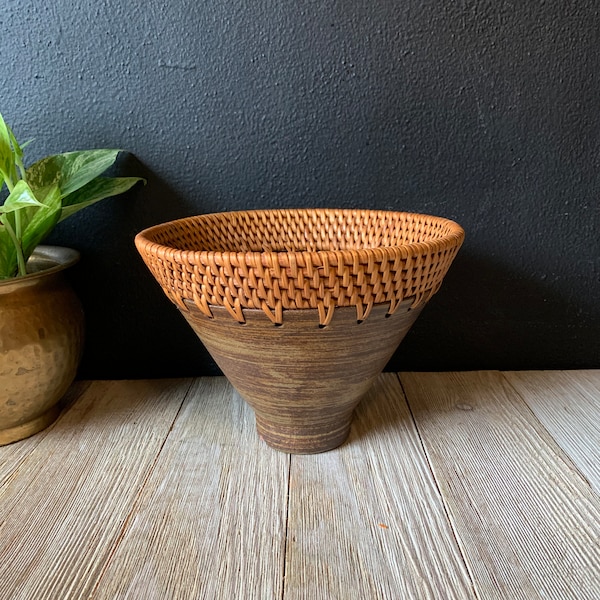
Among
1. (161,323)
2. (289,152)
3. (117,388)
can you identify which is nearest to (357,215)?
(289,152)

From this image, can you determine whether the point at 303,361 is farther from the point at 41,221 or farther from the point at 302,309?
the point at 41,221

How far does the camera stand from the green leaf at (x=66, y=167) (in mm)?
685

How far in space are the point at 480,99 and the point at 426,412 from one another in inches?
18.3

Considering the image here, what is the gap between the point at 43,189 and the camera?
65 cm

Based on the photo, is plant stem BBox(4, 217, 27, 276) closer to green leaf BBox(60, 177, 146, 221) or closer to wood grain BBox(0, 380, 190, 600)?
green leaf BBox(60, 177, 146, 221)

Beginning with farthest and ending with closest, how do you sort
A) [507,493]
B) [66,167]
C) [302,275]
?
[66,167]
[507,493]
[302,275]

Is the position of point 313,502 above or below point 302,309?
below

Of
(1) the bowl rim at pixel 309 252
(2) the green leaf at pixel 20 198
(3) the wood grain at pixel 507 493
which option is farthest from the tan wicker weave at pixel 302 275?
(3) the wood grain at pixel 507 493

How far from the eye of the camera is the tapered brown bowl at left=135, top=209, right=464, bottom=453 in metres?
0.49

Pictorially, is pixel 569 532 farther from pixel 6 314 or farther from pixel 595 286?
pixel 6 314

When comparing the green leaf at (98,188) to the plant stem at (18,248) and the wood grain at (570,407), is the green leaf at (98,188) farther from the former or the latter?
the wood grain at (570,407)

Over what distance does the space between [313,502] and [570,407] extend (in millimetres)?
Result: 433

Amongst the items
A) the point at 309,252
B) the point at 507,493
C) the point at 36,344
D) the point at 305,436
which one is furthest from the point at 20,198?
the point at 507,493

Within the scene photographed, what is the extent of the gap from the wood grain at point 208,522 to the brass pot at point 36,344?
18cm
